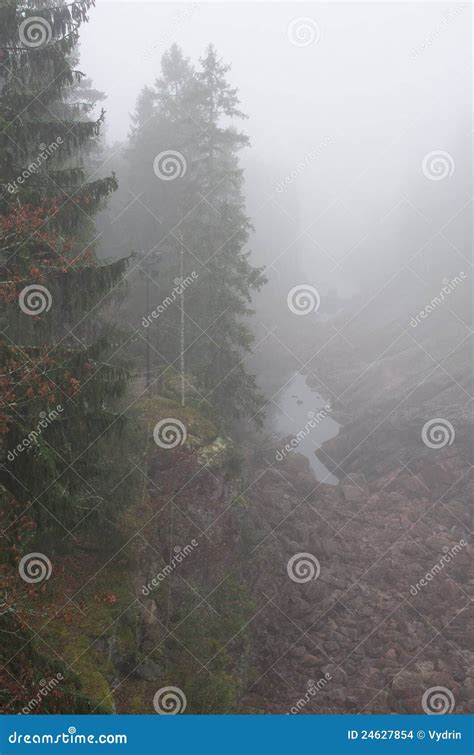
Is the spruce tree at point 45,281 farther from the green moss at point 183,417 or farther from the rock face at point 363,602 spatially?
the rock face at point 363,602

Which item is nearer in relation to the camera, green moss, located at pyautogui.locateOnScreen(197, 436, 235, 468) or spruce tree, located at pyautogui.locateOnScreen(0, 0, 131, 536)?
spruce tree, located at pyautogui.locateOnScreen(0, 0, 131, 536)

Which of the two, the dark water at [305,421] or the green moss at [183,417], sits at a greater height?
the dark water at [305,421]

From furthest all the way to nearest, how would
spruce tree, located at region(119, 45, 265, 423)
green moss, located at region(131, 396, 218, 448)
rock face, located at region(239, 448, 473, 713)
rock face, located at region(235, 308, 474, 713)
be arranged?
spruce tree, located at region(119, 45, 265, 423) < green moss, located at region(131, 396, 218, 448) < rock face, located at region(235, 308, 474, 713) < rock face, located at region(239, 448, 473, 713)

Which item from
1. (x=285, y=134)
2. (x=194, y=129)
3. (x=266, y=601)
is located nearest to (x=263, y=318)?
(x=194, y=129)

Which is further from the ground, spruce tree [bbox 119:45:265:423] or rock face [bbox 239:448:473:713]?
spruce tree [bbox 119:45:265:423]

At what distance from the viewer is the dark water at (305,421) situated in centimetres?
2777

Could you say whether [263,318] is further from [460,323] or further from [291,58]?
[291,58]

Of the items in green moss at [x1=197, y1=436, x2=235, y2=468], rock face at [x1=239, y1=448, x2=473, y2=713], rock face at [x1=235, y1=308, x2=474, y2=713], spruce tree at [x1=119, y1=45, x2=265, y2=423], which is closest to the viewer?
rock face at [x1=239, y1=448, x2=473, y2=713]

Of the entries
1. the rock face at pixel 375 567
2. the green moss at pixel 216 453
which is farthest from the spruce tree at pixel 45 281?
the rock face at pixel 375 567

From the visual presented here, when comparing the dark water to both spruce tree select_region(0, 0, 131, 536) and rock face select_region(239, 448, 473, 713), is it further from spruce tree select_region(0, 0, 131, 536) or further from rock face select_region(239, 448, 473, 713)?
spruce tree select_region(0, 0, 131, 536)

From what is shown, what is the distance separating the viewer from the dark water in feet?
91.1

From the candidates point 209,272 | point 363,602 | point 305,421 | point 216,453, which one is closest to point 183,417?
point 216,453

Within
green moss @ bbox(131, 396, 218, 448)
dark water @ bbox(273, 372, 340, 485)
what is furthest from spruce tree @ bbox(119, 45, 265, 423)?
dark water @ bbox(273, 372, 340, 485)

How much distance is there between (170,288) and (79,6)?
519 inches
